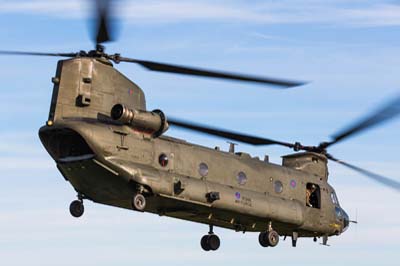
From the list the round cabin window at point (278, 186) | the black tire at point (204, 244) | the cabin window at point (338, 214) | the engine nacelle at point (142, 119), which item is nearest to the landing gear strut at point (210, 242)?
the black tire at point (204, 244)

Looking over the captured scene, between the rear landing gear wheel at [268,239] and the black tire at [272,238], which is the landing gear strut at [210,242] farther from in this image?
the black tire at [272,238]

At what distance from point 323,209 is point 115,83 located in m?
12.3

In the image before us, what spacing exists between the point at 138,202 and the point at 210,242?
746cm

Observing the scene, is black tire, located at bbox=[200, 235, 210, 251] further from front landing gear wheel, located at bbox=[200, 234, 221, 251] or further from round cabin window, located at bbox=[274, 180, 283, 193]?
round cabin window, located at bbox=[274, 180, 283, 193]

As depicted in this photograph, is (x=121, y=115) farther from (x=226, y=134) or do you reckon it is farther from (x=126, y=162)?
(x=226, y=134)

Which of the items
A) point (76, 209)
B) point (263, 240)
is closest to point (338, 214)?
point (263, 240)

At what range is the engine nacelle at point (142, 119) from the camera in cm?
4031

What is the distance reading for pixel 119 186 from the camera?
40562mm

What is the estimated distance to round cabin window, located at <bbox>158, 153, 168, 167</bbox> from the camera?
1636 inches

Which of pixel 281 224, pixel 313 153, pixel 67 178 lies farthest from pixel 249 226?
pixel 67 178

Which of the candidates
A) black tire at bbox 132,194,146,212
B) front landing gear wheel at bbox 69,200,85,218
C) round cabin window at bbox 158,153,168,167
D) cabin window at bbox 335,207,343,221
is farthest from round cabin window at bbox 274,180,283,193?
front landing gear wheel at bbox 69,200,85,218

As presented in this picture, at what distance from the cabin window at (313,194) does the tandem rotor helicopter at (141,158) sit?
2.04 metres

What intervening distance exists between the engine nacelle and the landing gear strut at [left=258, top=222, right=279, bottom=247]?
7235 millimetres

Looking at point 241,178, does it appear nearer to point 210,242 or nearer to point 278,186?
point 278,186
